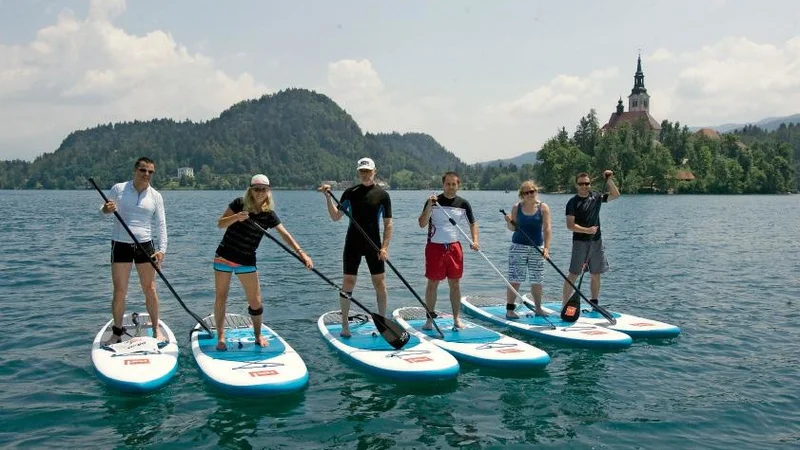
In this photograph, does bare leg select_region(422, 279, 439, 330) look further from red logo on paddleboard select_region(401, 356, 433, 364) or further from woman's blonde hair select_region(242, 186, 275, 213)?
woman's blonde hair select_region(242, 186, 275, 213)

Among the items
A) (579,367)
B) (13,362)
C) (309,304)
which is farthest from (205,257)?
(579,367)

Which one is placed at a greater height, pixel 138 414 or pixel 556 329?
pixel 556 329

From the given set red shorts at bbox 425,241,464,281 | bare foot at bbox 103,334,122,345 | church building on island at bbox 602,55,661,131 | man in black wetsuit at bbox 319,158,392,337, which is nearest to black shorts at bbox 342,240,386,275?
man in black wetsuit at bbox 319,158,392,337

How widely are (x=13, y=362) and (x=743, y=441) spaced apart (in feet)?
32.2

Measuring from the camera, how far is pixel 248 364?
8.21 meters

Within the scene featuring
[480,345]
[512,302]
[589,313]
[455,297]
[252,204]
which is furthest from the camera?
[589,313]

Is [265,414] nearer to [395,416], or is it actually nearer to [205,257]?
[395,416]

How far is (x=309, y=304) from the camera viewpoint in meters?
14.2

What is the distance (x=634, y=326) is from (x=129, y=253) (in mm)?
8339

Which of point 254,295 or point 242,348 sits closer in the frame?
point 254,295

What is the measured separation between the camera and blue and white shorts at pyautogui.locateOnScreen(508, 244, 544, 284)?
35.9 feet

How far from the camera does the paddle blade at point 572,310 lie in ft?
36.2

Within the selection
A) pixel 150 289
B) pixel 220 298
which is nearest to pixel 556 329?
pixel 220 298

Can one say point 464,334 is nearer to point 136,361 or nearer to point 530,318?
point 530,318
